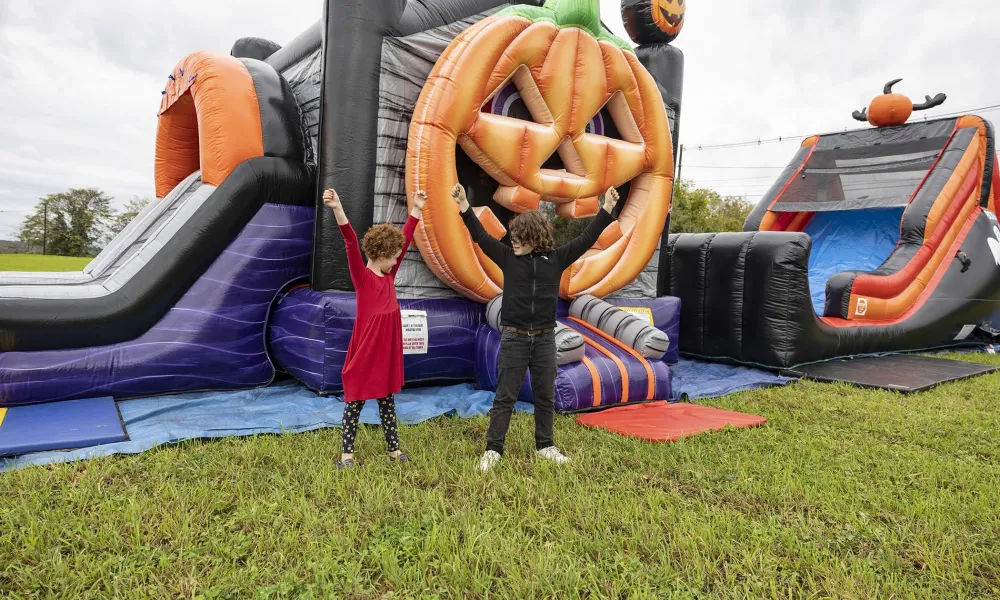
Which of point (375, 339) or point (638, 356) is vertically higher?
point (375, 339)

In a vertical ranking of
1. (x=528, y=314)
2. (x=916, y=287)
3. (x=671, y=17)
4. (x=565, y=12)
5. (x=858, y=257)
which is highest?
(x=671, y=17)

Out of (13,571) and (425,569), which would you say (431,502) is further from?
(13,571)

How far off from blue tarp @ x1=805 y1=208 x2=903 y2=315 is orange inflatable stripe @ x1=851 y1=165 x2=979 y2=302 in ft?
2.06

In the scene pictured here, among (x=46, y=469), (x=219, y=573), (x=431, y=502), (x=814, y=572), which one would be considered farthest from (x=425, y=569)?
(x=46, y=469)

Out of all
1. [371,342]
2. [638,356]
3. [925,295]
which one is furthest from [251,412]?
[925,295]

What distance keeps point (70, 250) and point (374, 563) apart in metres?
36.1

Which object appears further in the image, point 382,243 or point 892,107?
point 892,107

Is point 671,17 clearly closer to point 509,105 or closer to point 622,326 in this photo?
point 509,105

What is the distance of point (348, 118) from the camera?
3.75m

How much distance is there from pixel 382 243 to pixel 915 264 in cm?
610

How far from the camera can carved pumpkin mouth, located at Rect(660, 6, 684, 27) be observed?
5.21 meters

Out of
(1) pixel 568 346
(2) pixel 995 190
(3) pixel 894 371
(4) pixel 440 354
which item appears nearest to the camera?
(1) pixel 568 346

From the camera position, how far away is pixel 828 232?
788 cm

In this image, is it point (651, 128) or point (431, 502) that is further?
point (651, 128)
